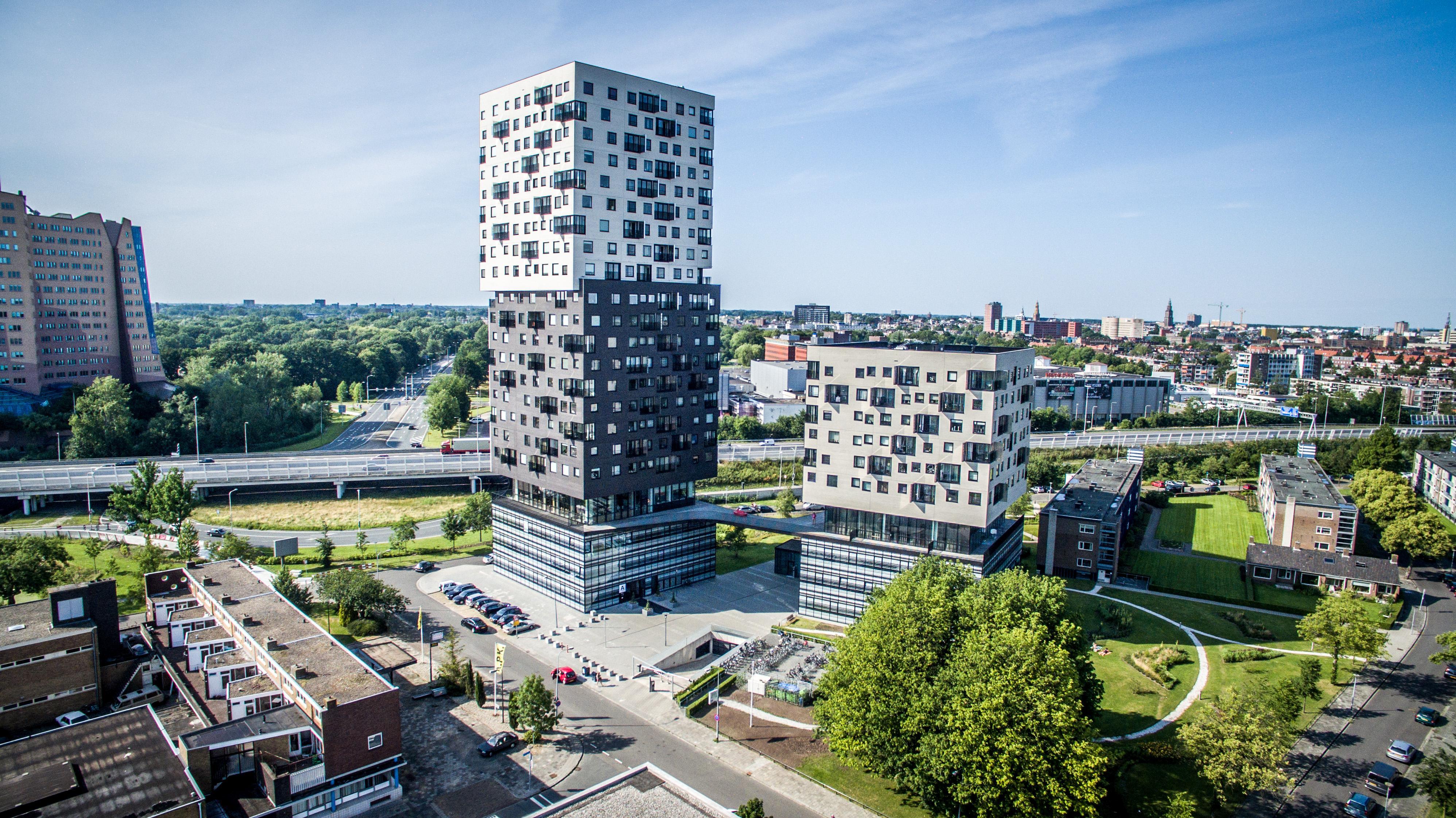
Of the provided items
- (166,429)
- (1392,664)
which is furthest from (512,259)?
(166,429)

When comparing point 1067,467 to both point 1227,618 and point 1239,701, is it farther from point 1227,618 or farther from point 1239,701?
point 1239,701

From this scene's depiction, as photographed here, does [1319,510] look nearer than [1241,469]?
Yes

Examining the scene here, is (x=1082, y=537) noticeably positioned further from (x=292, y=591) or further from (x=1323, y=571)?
(x=292, y=591)

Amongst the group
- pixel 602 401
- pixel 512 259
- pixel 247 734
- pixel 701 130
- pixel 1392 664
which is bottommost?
pixel 1392 664

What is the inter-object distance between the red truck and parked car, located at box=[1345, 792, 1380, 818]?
110792mm

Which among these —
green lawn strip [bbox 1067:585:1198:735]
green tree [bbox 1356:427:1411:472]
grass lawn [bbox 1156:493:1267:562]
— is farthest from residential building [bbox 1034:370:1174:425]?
green lawn strip [bbox 1067:585:1198:735]

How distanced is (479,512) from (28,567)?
41.5 metres

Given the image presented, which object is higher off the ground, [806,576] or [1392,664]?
[806,576]

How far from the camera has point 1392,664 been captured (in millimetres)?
67938

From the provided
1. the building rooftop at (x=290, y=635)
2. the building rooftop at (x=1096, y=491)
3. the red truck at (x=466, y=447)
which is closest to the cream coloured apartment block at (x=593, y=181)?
A: the building rooftop at (x=290, y=635)

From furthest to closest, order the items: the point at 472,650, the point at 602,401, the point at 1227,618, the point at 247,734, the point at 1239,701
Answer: the point at 1227,618 → the point at 602,401 → the point at 472,650 → the point at 1239,701 → the point at 247,734

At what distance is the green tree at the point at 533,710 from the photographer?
51.9 metres

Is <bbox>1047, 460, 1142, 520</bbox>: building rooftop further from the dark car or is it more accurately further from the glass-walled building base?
the dark car

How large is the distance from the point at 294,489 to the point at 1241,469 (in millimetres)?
159271
